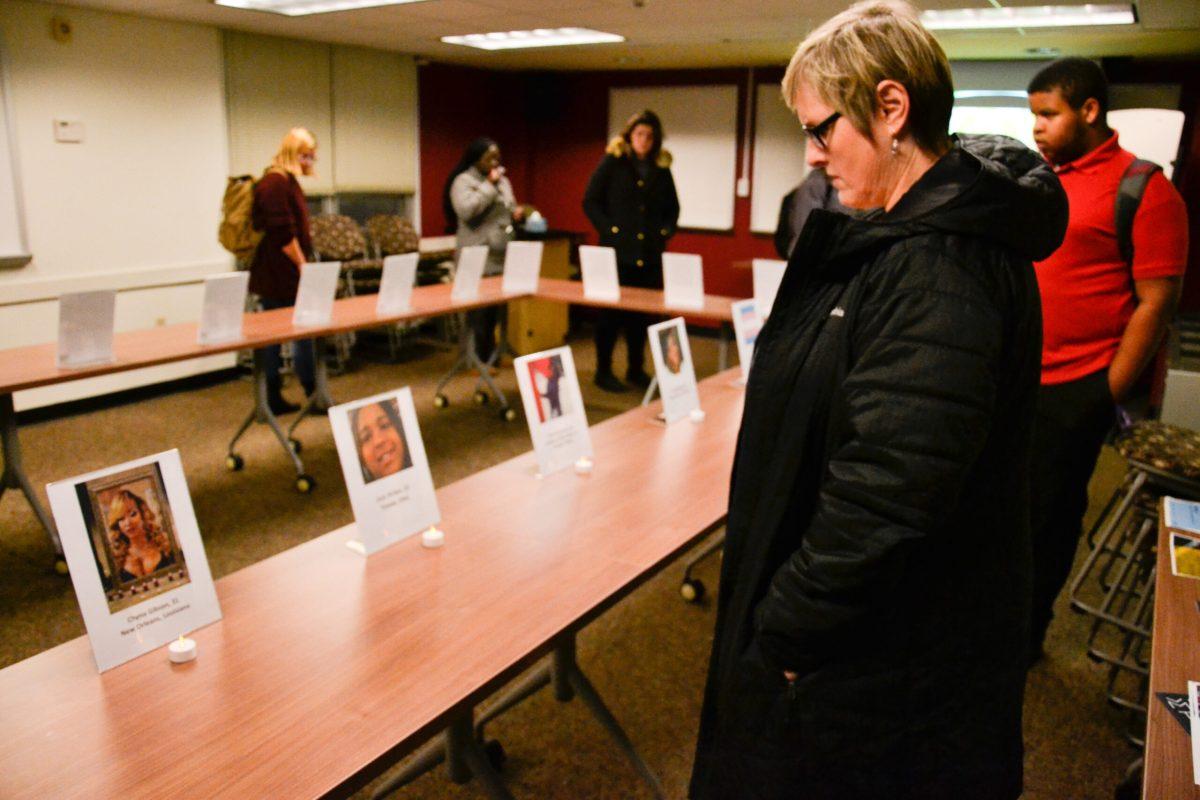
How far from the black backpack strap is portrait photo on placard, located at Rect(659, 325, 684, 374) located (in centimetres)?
122

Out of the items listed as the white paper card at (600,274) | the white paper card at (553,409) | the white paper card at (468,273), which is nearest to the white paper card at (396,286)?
the white paper card at (468,273)

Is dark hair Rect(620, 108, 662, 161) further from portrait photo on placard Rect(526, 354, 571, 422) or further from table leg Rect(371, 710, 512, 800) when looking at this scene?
table leg Rect(371, 710, 512, 800)

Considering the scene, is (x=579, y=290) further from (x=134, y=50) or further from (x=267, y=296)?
(x=134, y=50)

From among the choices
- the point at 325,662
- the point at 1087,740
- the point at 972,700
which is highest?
the point at 972,700

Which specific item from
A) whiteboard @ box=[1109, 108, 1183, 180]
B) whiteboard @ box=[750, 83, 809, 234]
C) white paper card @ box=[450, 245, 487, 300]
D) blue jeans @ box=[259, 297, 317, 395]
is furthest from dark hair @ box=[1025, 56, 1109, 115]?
whiteboard @ box=[750, 83, 809, 234]

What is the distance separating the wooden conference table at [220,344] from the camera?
312cm

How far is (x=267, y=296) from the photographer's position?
15.9ft

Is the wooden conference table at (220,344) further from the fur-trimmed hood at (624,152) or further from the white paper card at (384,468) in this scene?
the white paper card at (384,468)

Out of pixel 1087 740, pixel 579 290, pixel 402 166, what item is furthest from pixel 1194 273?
pixel 402 166

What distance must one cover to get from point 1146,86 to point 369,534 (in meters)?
6.40

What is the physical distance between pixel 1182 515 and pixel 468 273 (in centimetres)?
368

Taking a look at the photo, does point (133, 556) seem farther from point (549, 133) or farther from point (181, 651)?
point (549, 133)

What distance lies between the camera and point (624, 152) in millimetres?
5500

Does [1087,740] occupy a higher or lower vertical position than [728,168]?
lower
